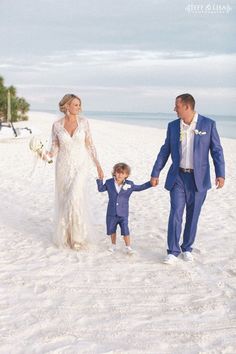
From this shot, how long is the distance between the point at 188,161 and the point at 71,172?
4.92 feet

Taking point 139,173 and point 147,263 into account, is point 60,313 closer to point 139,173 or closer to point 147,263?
point 147,263

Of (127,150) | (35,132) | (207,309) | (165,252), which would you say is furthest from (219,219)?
(35,132)

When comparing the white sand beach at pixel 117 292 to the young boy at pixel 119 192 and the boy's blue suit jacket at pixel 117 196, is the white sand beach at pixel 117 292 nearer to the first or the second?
the young boy at pixel 119 192

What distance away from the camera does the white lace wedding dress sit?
6461mm

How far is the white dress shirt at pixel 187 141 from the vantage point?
5820 mm

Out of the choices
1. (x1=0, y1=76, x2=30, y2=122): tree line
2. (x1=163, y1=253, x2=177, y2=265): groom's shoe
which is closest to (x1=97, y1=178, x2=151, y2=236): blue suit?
(x1=163, y1=253, x2=177, y2=265): groom's shoe

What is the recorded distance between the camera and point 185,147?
5.86 m

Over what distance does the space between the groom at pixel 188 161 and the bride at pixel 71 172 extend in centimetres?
99

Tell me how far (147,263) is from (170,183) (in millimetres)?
963

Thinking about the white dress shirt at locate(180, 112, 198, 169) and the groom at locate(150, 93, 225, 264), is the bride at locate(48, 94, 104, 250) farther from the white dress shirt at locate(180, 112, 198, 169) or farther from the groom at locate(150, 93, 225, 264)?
the white dress shirt at locate(180, 112, 198, 169)

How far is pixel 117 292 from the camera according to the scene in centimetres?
509

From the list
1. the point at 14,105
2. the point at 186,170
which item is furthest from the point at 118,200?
the point at 14,105

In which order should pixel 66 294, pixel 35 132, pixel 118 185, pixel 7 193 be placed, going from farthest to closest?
pixel 35 132, pixel 7 193, pixel 118 185, pixel 66 294

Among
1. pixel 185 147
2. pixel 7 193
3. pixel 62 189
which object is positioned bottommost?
pixel 7 193
